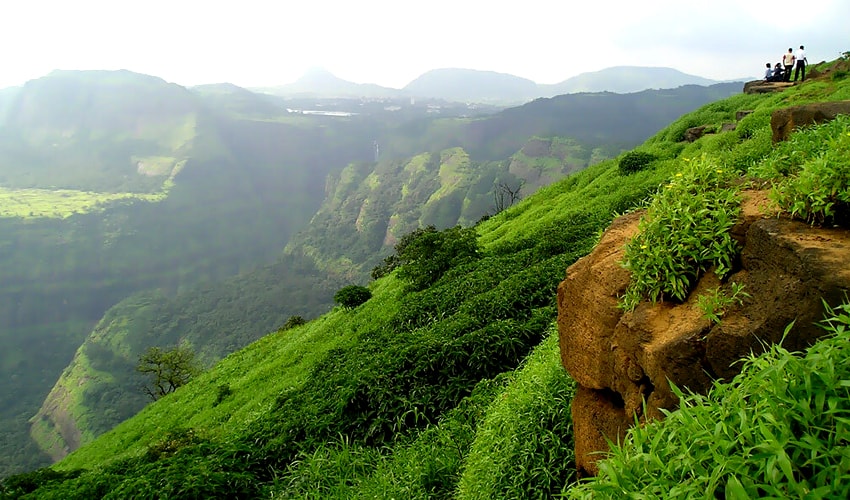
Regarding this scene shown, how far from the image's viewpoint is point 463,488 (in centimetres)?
562

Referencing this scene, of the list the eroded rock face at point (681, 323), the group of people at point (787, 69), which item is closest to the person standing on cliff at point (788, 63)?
the group of people at point (787, 69)

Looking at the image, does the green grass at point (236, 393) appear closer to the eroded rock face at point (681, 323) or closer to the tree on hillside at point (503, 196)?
the eroded rock face at point (681, 323)

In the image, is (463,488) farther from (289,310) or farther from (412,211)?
(412,211)

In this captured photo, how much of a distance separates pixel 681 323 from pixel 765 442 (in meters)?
1.53

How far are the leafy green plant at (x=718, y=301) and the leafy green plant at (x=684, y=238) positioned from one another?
185 mm

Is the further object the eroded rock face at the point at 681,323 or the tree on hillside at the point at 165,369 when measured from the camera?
the tree on hillside at the point at 165,369

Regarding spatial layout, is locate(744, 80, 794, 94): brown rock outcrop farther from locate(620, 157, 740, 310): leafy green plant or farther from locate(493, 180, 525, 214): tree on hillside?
locate(620, 157, 740, 310): leafy green plant

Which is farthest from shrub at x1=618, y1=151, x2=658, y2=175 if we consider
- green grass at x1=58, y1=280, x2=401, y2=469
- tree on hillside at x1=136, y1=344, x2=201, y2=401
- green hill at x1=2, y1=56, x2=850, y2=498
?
tree on hillside at x1=136, y1=344, x2=201, y2=401

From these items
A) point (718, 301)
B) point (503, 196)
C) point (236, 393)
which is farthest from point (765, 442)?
point (503, 196)

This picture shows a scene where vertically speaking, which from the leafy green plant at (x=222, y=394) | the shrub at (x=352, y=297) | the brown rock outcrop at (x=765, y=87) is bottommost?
the leafy green plant at (x=222, y=394)

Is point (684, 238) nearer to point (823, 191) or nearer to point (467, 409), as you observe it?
point (823, 191)

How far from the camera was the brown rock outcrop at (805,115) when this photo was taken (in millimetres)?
6730

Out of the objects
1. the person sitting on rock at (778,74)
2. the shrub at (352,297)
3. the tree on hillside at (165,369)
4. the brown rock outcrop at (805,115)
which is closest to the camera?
the brown rock outcrop at (805,115)

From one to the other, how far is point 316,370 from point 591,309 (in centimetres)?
1038
